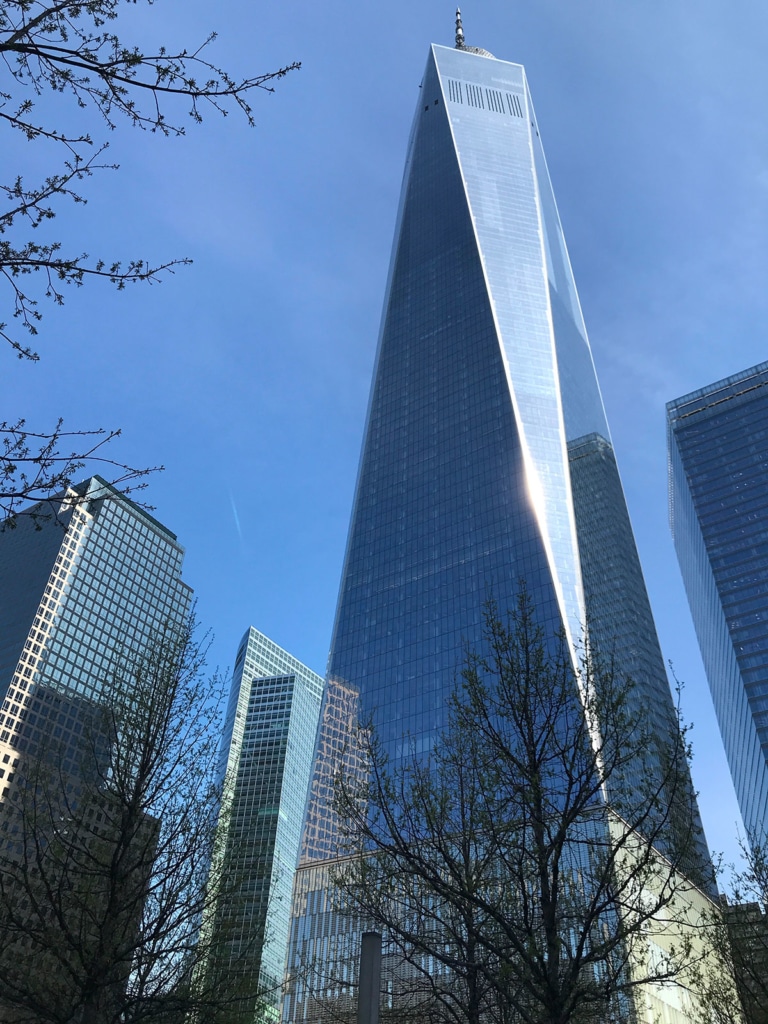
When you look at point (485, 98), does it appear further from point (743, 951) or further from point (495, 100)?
point (743, 951)

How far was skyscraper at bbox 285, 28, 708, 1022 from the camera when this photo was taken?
332 feet

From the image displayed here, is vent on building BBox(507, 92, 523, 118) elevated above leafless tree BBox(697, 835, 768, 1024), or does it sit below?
above

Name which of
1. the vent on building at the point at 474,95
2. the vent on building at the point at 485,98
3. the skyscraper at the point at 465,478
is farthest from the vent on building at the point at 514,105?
the skyscraper at the point at 465,478

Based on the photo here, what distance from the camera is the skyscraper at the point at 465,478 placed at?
332ft

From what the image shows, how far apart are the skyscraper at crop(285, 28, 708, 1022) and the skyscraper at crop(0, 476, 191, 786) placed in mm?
37035

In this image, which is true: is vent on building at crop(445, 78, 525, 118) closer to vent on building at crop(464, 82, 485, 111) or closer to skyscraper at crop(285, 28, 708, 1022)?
vent on building at crop(464, 82, 485, 111)

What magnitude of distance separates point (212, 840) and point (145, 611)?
143 metres

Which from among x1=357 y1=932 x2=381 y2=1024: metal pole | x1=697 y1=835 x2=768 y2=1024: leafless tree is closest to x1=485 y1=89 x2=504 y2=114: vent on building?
x1=697 y1=835 x2=768 y2=1024: leafless tree

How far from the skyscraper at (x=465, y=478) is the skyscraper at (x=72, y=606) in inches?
1458

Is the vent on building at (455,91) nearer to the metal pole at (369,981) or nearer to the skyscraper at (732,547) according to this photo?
the skyscraper at (732,547)

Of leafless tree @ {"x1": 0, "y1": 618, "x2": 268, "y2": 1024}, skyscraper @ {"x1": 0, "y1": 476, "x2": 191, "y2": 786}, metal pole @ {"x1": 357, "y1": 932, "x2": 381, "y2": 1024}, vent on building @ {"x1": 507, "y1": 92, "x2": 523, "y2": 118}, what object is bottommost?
metal pole @ {"x1": 357, "y1": 932, "x2": 381, "y2": 1024}

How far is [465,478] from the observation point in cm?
11969

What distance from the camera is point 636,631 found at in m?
119

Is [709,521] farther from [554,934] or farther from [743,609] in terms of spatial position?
[554,934]
